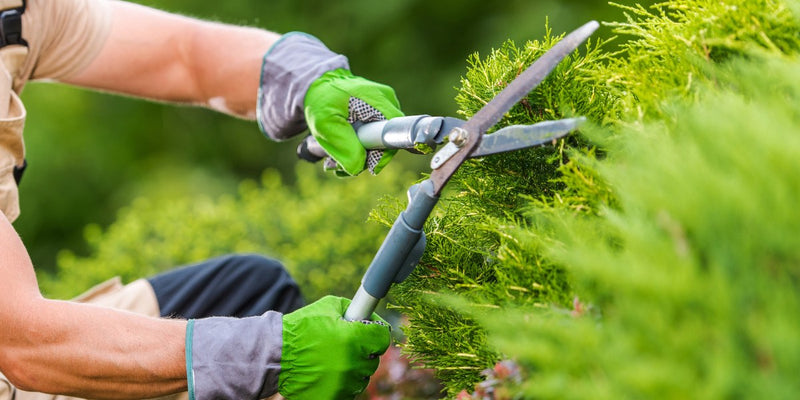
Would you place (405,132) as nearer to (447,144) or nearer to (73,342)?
(447,144)

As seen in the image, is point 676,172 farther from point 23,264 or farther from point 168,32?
point 168,32

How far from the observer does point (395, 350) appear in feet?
7.61

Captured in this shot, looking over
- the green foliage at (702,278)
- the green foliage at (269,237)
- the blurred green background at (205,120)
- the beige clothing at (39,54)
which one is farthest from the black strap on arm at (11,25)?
the blurred green background at (205,120)

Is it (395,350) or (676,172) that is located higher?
(676,172)

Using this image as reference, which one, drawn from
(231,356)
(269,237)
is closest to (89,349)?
(231,356)

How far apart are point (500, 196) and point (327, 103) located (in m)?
0.47

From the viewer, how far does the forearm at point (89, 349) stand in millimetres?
1194

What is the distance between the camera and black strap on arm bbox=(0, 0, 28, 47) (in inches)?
60.3

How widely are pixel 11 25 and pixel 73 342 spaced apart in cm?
73

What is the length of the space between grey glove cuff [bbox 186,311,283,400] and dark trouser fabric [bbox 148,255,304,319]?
A: 508 millimetres

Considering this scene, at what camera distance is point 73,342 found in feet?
3.93

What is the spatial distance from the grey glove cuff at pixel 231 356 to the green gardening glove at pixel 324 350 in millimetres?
26

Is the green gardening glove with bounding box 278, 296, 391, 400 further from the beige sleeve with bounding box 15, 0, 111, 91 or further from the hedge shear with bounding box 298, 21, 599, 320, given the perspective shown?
the beige sleeve with bounding box 15, 0, 111, 91

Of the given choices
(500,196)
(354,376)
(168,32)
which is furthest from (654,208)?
(168,32)
